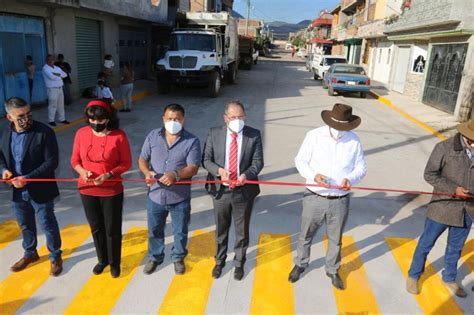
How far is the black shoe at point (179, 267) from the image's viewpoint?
418cm

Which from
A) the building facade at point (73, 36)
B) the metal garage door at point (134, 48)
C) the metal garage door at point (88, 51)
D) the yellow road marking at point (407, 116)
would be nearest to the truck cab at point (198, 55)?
the building facade at point (73, 36)

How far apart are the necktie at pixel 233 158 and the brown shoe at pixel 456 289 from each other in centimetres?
260

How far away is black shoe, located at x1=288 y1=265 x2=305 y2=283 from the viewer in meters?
4.12

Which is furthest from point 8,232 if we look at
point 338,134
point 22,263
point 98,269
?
point 338,134

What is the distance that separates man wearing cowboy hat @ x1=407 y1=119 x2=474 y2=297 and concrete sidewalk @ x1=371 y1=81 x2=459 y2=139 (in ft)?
28.3

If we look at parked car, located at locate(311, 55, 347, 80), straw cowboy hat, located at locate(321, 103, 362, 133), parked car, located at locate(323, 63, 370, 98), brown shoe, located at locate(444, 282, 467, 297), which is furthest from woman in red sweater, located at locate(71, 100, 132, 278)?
parked car, located at locate(311, 55, 347, 80)

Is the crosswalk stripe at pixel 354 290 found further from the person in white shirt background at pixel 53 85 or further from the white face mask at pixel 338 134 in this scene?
the person in white shirt background at pixel 53 85

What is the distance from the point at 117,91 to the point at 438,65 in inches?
563

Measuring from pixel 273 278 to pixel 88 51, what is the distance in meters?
14.9

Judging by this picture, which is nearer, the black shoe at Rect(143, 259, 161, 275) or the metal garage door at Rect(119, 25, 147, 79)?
the black shoe at Rect(143, 259, 161, 275)

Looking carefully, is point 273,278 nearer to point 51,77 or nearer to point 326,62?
point 51,77

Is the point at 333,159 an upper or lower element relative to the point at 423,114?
upper

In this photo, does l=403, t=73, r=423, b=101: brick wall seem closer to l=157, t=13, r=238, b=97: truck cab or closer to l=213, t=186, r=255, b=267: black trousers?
l=157, t=13, r=238, b=97: truck cab

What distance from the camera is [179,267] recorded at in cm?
420
